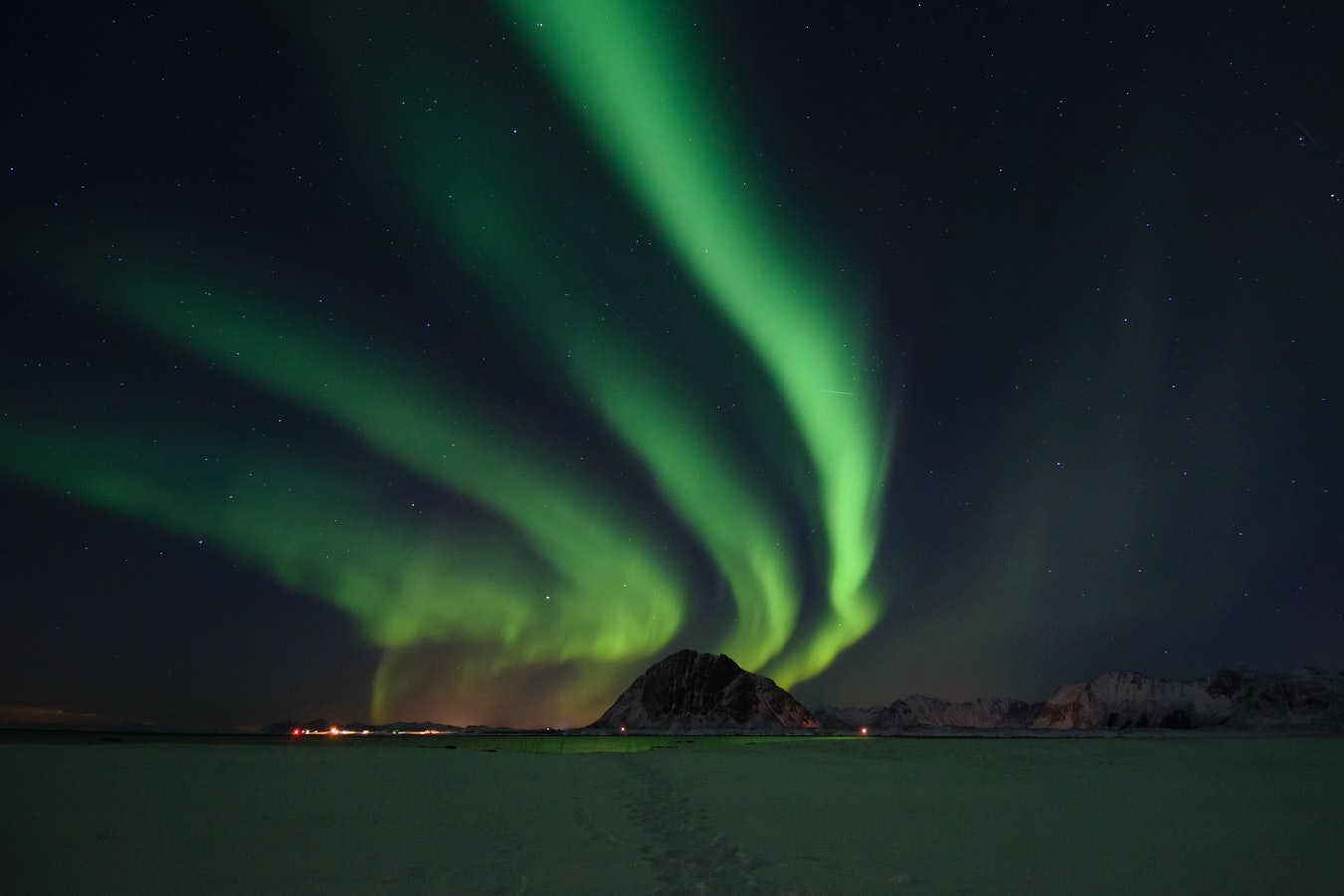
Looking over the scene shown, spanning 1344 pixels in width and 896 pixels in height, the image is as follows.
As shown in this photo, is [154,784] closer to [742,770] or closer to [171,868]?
[171,868]

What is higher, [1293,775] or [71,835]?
[71,835]

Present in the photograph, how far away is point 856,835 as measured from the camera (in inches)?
473

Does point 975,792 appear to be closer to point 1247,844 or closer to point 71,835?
point 1247,844

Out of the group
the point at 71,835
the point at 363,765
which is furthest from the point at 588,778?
the point at 71,835

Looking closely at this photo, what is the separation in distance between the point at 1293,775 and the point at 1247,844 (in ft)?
59.9

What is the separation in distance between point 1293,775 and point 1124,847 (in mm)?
19526

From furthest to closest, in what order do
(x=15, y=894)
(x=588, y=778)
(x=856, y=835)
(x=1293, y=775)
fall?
(x=588, y=778)
(x=1293, y=775)
(x=856, y=835)
(x=15, y=894)

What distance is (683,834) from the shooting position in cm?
1288

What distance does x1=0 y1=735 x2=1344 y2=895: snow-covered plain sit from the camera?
30.2 ft

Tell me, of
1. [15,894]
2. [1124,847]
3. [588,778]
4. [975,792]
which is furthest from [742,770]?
[15,894]

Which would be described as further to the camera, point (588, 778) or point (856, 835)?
point (588, 778)

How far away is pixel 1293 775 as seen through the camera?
23.8 m

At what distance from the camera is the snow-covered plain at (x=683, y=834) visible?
9.22 meters

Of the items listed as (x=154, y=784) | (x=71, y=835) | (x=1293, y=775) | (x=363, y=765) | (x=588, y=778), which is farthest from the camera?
(x=363, y=765)
